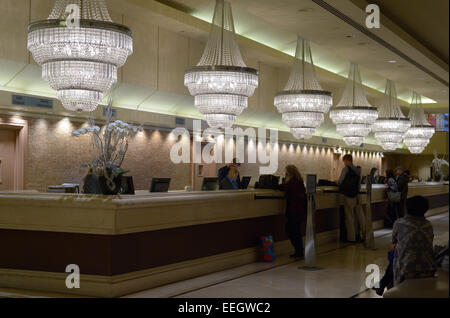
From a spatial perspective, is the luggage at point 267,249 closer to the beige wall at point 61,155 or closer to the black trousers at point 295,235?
the black trousers at point 295,235

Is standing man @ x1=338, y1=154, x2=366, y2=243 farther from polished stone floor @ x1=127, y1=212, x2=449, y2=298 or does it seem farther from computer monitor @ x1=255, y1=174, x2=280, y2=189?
computer monitor @ x1=255, y1=174, x2=280, y2=189

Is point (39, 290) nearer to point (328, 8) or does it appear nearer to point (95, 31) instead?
point (95, 31)

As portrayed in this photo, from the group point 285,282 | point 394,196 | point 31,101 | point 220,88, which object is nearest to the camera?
point 285,282

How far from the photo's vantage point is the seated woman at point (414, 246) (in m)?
4.12

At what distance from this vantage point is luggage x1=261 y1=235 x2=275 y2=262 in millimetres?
7816

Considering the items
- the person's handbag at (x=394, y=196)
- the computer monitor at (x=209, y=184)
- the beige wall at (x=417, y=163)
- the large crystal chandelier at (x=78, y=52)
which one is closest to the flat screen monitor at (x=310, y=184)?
the computer monitor at (x=209, y=184)

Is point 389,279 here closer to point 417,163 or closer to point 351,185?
point 351,185

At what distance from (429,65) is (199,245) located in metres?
7.35

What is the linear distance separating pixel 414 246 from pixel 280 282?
2469 millimetres

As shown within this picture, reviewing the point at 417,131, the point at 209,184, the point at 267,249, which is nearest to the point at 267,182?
the point at 209,184

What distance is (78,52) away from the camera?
18.4ft

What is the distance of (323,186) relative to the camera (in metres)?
10.6

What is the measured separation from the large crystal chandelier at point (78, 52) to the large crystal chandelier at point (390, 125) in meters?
10.5
